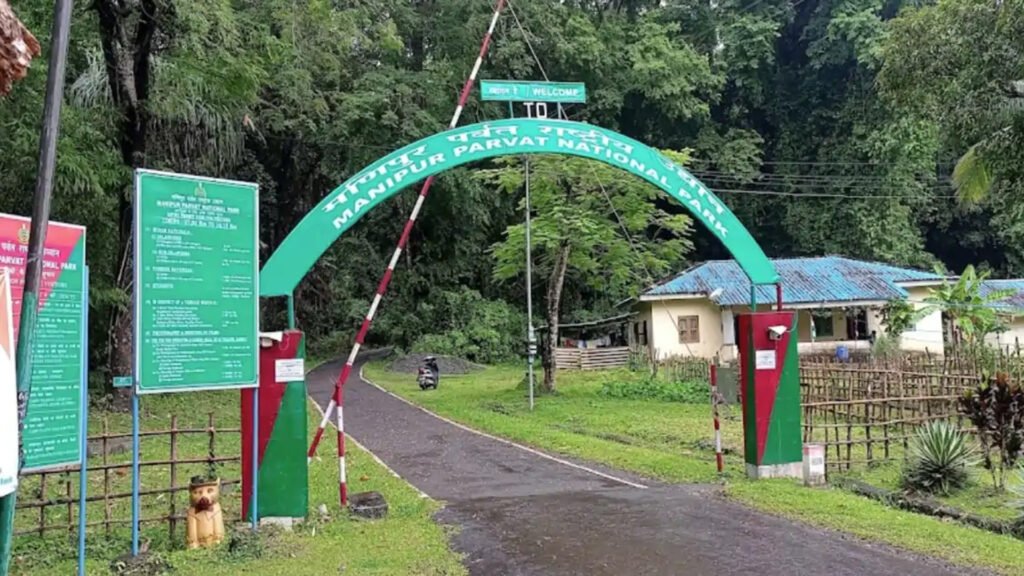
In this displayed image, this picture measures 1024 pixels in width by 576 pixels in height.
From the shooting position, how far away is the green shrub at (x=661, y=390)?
19.4 m

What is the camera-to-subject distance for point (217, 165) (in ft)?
63.8

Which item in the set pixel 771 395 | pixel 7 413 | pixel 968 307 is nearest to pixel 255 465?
pixel 7 413

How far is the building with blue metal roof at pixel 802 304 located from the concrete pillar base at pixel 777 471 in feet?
57.7

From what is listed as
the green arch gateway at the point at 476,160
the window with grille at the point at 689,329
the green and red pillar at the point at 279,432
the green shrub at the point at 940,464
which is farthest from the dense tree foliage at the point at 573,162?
the green and red pillar at the point at 279,432

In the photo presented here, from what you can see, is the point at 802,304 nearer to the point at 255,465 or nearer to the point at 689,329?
the point at 689,329

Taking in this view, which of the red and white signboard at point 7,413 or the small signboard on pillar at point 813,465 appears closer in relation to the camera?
the red and white signboard at point 7,413

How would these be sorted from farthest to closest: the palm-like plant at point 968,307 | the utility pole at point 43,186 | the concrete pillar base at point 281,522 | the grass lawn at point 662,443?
the palm-like plant at point 968,307
the concrete pillar base at point 281,522
the grass lawn at point 662,443
the utility pole at point 43,186

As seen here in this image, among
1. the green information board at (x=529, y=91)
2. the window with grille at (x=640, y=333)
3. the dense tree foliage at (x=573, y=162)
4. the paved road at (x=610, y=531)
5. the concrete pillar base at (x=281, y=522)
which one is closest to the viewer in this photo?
the paved road at (x=610, y=531)

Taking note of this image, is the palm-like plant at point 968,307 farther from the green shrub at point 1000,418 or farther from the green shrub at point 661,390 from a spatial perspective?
the green shrub at point 1000,418

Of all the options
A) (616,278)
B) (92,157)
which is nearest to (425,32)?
(616,278)

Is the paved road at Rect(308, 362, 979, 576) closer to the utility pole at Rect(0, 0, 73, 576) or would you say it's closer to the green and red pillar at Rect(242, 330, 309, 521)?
the green and red pillar at Rect(242, 330, 309, 521)

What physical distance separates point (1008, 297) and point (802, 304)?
7287mm

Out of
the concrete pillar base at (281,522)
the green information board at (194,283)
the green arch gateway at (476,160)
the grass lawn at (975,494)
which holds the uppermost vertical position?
the green arch gateway at (476,160)

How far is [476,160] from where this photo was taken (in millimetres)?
9188
